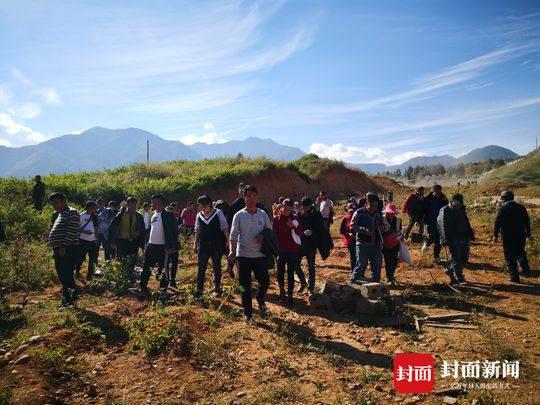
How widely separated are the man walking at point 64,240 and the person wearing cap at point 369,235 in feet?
17.4

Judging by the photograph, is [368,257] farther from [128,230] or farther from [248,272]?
[128,230]

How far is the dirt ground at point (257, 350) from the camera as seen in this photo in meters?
3.99

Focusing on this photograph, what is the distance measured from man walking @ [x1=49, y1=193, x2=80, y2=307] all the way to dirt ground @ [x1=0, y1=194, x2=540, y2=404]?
0.62 m

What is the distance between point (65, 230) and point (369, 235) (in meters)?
5.68

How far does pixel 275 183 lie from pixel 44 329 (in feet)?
76.8

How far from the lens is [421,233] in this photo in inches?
499

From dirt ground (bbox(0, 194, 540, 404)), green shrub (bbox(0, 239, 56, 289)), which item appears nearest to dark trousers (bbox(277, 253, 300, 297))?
dirt ground (bbox(0, 194, 540, 404))

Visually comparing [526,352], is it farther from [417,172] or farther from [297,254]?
[417,172]

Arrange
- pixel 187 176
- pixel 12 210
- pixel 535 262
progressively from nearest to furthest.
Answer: pixel 535 262
pixel 12 210
pixel 187 176

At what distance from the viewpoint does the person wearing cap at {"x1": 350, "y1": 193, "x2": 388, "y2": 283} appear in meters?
6.97

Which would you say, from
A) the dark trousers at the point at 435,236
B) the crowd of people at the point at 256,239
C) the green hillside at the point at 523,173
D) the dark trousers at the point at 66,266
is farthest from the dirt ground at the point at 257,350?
the green hillside at the point at 523,173

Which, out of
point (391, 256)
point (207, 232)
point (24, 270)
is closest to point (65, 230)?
point (207, 232)

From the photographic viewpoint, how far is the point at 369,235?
22.8 feet

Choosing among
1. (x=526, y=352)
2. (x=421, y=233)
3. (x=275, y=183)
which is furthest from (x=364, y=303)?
(x=275, y=183)
